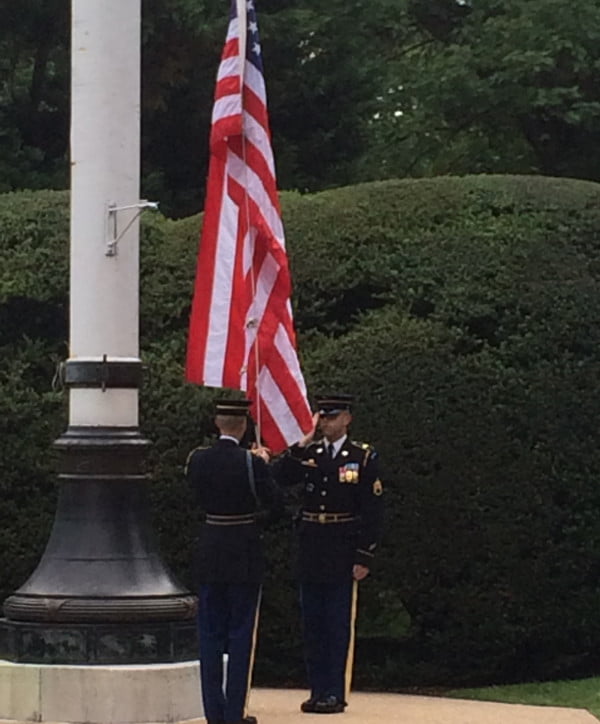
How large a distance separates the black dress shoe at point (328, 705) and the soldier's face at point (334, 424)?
4.68ft

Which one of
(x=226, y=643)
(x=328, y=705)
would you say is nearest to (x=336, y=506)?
(x=328, y=705)

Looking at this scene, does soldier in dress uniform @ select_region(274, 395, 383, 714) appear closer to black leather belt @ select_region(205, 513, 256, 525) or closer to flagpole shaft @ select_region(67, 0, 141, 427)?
black leather belt @ select_region(205, 513, 256, 525)

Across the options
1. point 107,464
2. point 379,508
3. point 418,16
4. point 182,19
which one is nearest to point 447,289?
→ point 379,508

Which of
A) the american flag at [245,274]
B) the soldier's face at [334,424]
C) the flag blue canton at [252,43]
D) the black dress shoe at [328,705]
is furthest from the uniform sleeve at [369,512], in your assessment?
the flag blue canton at [252,43]

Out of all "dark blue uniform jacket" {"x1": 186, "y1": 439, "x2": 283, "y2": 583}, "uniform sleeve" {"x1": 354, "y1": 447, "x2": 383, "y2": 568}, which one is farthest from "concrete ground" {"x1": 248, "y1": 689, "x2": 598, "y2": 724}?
"dark blue uniform jacket" {"x1": 186, "y1": 439, "x2": 283, "y2": 583}

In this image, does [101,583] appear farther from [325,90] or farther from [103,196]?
[325,90]

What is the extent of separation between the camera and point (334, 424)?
9.20 meters

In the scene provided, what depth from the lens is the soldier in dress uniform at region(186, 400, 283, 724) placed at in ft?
27.3

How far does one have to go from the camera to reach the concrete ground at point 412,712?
29.4ft

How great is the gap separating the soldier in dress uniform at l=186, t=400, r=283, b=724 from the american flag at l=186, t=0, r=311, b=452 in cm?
38

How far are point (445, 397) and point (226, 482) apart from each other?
92.7 inches

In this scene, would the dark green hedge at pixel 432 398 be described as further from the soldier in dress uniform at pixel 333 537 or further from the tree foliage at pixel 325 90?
the tree foliage at pixel 325 90

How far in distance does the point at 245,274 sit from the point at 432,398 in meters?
1.92

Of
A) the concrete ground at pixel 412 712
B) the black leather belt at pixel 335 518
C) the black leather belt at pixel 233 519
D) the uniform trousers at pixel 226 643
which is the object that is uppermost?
the black leather belt at pixel 233 519
